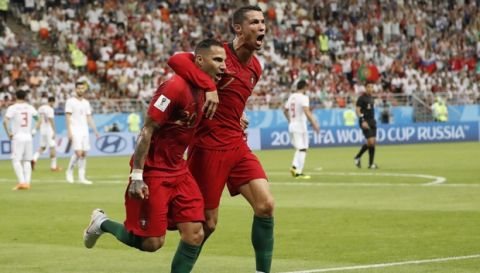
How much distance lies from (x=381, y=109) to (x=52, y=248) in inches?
1452

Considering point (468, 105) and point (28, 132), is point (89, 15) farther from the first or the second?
point (28, 132)

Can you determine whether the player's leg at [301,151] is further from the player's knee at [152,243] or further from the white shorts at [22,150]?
the player's knee at [152,243]

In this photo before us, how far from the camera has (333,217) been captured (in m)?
17.4

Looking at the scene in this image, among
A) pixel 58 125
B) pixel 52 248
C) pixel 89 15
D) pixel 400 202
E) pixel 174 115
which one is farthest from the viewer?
pixel 89 15

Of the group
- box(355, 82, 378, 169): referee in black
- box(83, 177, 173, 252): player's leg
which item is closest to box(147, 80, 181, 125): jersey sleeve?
box(83, 177, 173, 252): player's leg

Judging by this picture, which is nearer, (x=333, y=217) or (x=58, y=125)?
(x=333, y=217)

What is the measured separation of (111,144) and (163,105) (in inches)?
1331

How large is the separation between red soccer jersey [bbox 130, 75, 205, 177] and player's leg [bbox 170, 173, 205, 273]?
0.62 ft

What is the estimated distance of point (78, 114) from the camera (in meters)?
26.4

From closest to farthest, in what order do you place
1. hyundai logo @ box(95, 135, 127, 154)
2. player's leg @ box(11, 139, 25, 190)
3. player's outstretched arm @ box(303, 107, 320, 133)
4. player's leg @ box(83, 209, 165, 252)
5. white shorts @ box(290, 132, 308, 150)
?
player's leg @ box(83, 209, 165, 252) < player's leg @ box(11, 139, 25, 190) < player's outstretched arm @ box(303, 107, 320, 133) < white shorts @ box(290, 132, 308, 150) < hyundai logo @ box(95, 135, 127, 154)

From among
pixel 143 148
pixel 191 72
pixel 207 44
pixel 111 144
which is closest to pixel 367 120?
pixel 111 144

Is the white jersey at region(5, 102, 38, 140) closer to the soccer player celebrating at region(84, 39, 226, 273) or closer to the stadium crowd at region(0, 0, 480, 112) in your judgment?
the soccer player celebrating at region(84, 39, 226, 273)

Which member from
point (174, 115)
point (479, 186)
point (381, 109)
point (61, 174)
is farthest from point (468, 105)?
point (174, 115)

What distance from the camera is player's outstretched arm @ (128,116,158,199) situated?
372 inches
